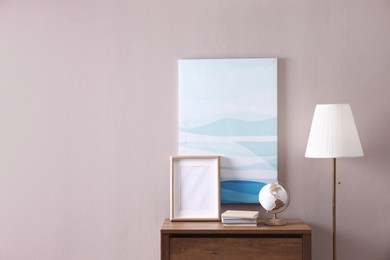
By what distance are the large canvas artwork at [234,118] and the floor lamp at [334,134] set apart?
298mm

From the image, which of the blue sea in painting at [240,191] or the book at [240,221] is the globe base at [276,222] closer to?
the book at [240,221]

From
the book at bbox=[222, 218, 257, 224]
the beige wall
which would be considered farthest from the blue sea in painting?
the book at bbox=[222, 218, 257, 224]

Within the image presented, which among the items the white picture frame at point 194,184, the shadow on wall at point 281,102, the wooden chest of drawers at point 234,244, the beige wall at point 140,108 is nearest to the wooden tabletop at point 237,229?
the wooden chest of drawers at point 234,244

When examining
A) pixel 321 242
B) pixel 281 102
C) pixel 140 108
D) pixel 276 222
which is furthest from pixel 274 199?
pixel 140 108

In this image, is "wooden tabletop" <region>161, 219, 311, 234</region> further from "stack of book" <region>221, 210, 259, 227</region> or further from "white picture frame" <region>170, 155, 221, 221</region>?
"white picture frame" <region>170, 155, 221, 221</region>

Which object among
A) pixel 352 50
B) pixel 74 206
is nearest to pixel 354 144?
pixel 352 50

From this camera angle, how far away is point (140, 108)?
12.9 feet

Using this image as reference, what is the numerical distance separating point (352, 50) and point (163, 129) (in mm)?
1236

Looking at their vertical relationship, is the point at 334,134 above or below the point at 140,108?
below

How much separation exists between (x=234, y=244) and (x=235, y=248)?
23mm

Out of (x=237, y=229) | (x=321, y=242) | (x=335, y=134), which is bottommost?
(x=321, y=242)

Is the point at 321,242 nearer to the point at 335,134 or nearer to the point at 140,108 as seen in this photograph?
the point at 335,134

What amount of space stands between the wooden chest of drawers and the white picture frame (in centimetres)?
26

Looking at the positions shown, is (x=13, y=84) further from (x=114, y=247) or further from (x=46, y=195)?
(x=114, y=247)
